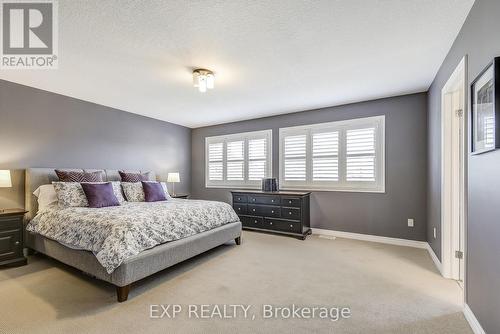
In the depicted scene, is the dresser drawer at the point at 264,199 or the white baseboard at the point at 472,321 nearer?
the white baseboard at the point at 472,321

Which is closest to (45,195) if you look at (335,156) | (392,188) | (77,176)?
(77,176)

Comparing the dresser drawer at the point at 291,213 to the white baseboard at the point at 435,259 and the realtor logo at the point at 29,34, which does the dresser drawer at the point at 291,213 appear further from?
the realtor logo at the point at 29,34

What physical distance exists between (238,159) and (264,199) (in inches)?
56.6

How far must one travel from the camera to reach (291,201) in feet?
14.3

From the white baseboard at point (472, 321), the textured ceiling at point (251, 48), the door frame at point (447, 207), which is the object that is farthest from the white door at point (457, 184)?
the white baseboard at point (472, 321)

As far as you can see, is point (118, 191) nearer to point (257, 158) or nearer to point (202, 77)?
point (202, 77)

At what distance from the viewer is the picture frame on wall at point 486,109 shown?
1.45 meters

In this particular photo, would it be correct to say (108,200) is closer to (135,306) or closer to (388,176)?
(135,306)

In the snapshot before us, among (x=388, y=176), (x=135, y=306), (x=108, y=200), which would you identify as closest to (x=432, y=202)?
(x=388, y=176)

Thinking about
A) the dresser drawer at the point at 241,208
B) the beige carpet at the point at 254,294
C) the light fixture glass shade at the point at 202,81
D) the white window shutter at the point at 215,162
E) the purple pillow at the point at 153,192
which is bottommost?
the beige carpet at the point at 254,294

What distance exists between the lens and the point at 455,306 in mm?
2096

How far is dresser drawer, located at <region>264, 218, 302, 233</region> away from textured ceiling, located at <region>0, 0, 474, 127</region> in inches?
89.3

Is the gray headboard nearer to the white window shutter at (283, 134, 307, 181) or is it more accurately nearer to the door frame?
the white window shutter at (283, 134, 307, 181)

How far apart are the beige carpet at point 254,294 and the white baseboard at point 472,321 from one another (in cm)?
5
